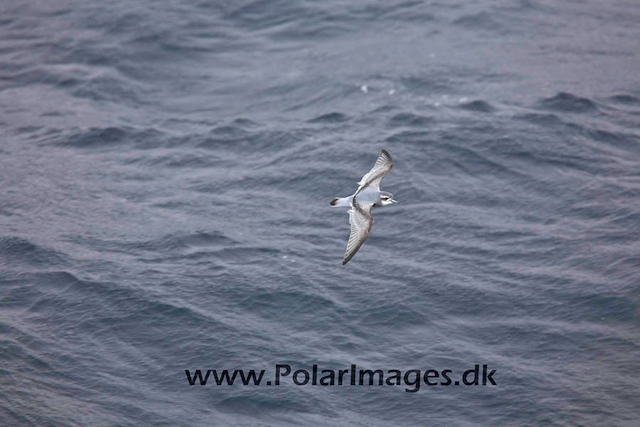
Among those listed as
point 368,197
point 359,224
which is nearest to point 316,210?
point 368,197

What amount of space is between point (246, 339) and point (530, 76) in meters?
17.9

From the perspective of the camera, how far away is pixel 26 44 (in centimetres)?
4212

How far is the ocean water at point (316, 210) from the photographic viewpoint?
25.9 metres

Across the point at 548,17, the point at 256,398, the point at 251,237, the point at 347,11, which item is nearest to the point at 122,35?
the point at 347,11

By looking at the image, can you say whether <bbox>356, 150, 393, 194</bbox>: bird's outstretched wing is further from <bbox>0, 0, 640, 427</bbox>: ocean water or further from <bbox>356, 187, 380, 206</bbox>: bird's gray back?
<bbox>0, 0, 640, 427</bbox>: ocean water

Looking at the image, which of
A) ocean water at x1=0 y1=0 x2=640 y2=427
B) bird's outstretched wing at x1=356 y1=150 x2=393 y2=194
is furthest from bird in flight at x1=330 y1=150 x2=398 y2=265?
ocean water at x1=0 y1=0 x2=640 y2=427

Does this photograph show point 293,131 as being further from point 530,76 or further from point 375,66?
point 530,76

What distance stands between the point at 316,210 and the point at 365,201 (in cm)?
1105

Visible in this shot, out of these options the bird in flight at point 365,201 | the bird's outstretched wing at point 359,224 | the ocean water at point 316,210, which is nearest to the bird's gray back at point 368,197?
the bird in flight at point 365,201

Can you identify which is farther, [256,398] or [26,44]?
[26,44]

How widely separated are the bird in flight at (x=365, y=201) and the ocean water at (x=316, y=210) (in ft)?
22.5

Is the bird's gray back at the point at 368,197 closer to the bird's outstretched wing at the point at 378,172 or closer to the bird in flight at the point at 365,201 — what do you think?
the bird in flight at the point at 365,201

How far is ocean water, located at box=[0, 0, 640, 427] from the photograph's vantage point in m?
25.9

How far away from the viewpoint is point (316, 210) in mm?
32062
